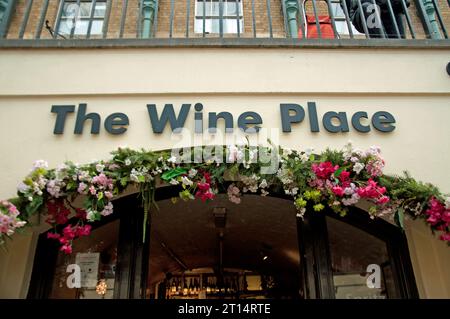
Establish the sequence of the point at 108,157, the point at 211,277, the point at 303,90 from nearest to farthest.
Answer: the point at 108,157
the point at 303,90
the point at 211,277

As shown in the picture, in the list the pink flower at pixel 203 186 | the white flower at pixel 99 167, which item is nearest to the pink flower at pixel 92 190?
the white flower at pixel 99 167

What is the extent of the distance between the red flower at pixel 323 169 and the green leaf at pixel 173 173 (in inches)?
42.0

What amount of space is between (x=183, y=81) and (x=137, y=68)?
0.49 m

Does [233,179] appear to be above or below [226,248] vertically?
below

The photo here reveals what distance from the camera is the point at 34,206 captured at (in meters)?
3.21

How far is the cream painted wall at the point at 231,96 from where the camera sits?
3.77m

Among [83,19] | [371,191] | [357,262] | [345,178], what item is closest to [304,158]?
[345,178]

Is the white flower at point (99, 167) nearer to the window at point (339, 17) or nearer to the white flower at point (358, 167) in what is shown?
the white flower at point (358, 167)

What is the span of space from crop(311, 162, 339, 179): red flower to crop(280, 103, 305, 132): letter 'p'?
645 millimetres

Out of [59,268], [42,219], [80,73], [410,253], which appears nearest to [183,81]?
[80,73]

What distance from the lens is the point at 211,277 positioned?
12.1 m

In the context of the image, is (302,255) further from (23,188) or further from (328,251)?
(23,188)

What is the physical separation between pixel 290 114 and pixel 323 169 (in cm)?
84

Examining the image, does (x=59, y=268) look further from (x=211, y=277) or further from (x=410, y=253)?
(x=211, y=277)
